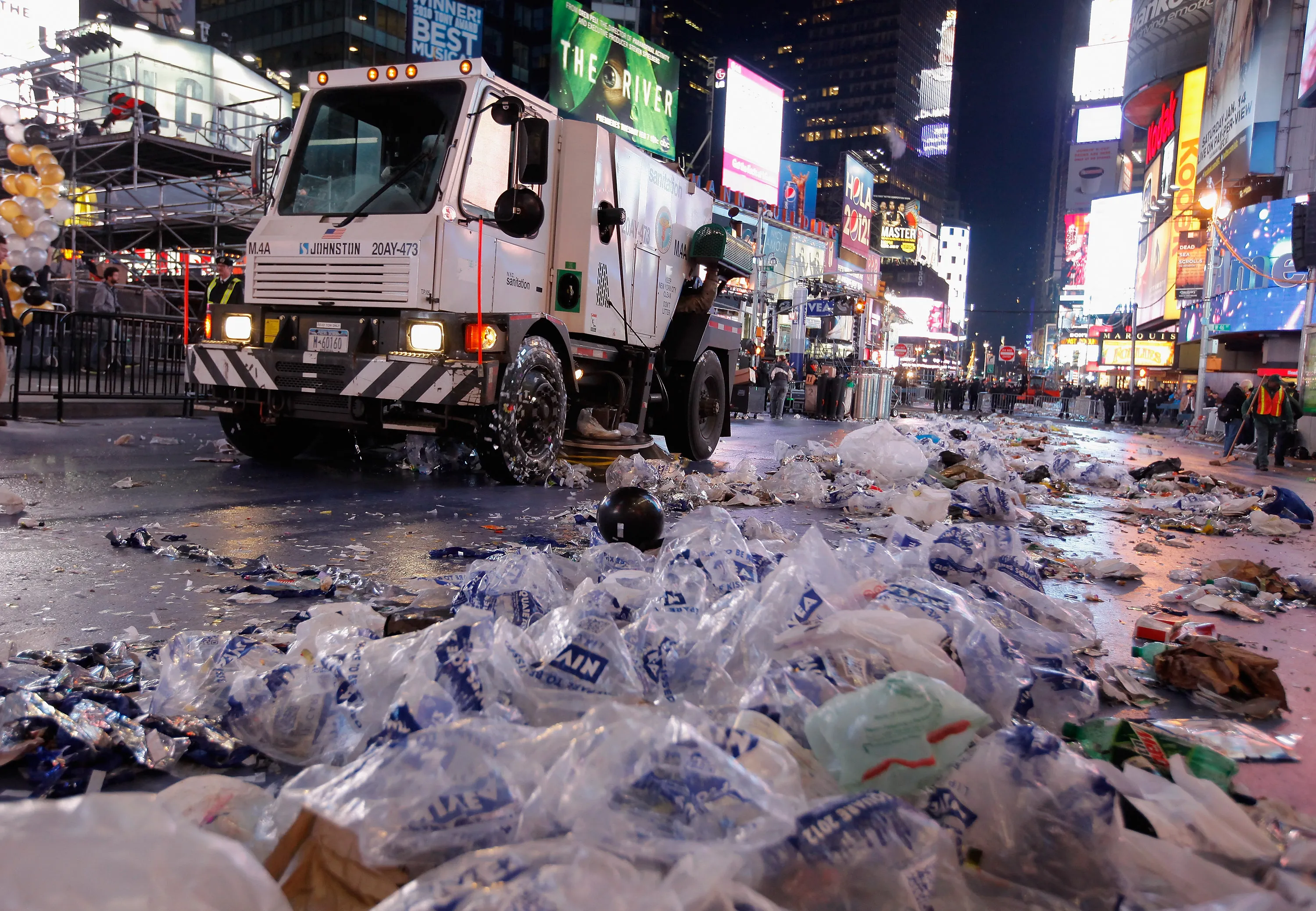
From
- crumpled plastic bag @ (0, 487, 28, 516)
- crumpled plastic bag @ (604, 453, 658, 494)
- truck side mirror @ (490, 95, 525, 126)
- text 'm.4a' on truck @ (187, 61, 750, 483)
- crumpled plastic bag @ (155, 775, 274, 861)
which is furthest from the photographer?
crumpled plastic bag @ (604, 453, 658, 494)

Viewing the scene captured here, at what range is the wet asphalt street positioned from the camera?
3.01 metres

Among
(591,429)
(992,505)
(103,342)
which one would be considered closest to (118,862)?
(992,505)

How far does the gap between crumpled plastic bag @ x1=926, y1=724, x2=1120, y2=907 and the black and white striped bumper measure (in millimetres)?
4778

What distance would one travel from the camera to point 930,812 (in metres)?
1.65

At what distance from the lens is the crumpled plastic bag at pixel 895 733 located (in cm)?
168

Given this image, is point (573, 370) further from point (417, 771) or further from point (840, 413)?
point (840, 413)

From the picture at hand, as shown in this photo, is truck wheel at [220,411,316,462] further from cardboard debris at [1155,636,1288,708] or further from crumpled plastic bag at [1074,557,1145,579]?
cardboard debris at [1155,636,1288,708]

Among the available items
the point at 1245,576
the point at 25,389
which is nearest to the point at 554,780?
the point at 1245,576

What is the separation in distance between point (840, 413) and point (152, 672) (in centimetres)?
2509

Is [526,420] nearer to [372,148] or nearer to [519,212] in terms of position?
[519,212]

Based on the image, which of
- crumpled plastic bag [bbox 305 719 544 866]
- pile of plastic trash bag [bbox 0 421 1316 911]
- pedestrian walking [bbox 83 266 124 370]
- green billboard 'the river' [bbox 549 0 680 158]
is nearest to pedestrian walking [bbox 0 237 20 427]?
pedestrian walking [bbox 83 266 124 370]

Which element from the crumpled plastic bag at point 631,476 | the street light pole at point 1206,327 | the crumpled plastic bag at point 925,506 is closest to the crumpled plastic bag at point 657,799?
the crumpled plastic bag at point 925,506

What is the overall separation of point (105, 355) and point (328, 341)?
7607mm

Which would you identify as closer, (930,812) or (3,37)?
(930,812)
